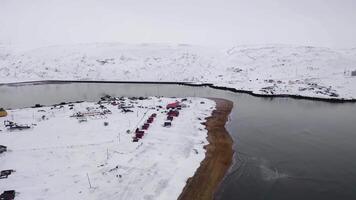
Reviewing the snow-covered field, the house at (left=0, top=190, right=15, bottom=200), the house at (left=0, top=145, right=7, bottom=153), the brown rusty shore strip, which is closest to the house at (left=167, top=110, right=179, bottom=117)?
the snow-covered field

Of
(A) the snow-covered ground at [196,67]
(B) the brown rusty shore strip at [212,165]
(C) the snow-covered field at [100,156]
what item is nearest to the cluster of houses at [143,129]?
(C) the snow-covered field at [100,156]

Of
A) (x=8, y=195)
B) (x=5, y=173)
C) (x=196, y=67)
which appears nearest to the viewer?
(x=8, y=195)

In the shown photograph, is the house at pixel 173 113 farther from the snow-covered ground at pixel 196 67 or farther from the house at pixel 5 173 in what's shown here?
the snow-covered ground at pixel 196 67

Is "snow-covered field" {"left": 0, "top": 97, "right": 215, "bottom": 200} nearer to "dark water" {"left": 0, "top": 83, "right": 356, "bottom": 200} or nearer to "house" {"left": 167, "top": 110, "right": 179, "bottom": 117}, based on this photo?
"house" {"left": 167, "top": 110, "right": 179, "bottom": 117}

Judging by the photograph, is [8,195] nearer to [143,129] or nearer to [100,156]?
[100,156]

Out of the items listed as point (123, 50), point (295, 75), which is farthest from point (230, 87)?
point (123, 50)

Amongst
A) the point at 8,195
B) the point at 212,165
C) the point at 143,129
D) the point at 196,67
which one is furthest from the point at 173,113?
the point at 196,67
